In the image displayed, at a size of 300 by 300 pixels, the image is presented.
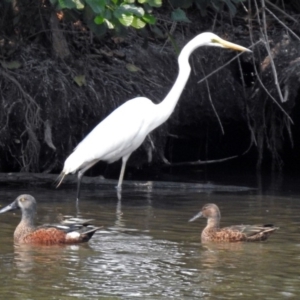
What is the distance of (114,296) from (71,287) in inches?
13.7

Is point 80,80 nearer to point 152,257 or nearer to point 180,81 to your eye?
point 180,81

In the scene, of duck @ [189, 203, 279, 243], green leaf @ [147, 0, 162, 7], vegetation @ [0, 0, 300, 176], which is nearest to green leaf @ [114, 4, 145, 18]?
green leaf @ [147, 0, 162, 7]

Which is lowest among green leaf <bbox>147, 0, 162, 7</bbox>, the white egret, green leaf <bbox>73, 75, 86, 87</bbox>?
the white egret

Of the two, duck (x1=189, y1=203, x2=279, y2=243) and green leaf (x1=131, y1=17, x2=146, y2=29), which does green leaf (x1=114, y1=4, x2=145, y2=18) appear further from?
duck (x1=189, y1=203, x2=279, y2=243)

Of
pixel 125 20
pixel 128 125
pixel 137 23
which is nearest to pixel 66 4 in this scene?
pixel 125 20

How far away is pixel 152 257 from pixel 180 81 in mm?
4402

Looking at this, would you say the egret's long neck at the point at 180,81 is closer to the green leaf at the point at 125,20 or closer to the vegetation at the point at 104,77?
the vegetation at the point at 104,77

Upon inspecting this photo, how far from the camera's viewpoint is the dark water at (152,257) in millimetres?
6105

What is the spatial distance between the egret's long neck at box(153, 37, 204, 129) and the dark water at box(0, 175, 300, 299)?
1.19 m

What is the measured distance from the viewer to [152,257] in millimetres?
7191

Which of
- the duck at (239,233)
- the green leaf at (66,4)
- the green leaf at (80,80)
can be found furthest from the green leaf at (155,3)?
the green leaf at (80,80)

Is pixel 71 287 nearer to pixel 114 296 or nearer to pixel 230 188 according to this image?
pixel 114 296

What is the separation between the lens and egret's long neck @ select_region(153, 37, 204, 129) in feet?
36.7

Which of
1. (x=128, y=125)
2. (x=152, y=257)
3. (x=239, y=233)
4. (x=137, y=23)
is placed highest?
(x=137, y=23)
